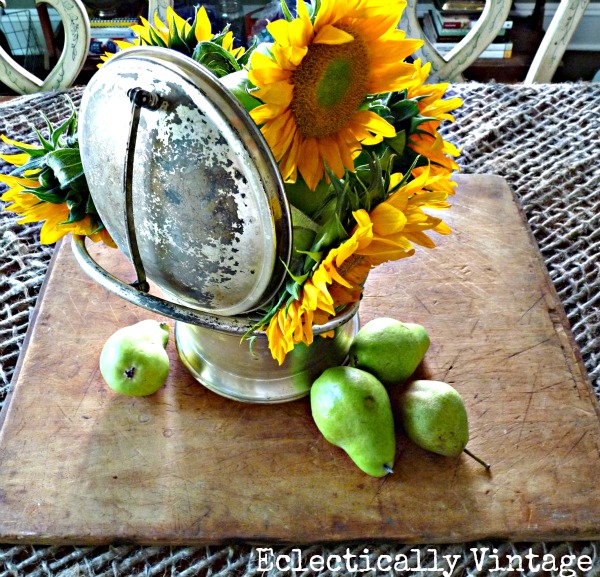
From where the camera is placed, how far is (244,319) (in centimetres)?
44

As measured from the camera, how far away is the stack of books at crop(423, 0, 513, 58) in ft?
4.71

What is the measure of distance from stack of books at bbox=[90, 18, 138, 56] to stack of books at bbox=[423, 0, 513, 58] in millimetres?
630

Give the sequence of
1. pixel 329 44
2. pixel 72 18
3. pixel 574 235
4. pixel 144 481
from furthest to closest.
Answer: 1. pixel 72 18
2. pixel 574 235
3. pixel 144 481
4. pixel 329 44

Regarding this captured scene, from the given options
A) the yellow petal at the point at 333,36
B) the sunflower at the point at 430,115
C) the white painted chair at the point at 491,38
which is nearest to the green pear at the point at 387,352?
the sunflower at the point at 430,115

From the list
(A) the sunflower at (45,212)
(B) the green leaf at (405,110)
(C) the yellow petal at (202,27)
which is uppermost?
(C) the yellow petal at (202,27)

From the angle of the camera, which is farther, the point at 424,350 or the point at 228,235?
the point at 424,350

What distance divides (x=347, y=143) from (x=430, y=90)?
0.10 metres

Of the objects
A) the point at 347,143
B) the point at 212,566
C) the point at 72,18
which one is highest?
the point at 347,143

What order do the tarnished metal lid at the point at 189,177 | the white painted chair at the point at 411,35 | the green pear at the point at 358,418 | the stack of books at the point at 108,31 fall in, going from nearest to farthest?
the tarnished metal lid at the point at 189,177, the green pear at the point at 358,418, the white painted chair at the point at 411,35, the stack of books at the point at 108,31

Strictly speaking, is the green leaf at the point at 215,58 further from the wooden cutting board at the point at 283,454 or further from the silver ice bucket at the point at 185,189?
the wooden cutting board at the point at 283,454

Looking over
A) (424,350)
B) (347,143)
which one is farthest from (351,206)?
(424,350)

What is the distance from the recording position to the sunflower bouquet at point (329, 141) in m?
0.37

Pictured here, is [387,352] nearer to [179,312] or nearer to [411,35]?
[179,312]

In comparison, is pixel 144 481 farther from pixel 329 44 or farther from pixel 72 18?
pixel 72 18
